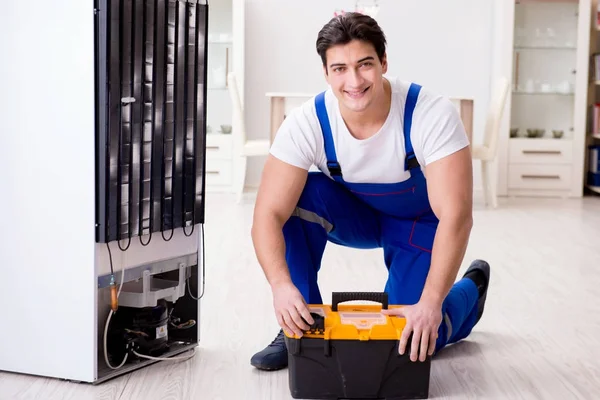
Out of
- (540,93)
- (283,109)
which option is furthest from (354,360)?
(540,93)

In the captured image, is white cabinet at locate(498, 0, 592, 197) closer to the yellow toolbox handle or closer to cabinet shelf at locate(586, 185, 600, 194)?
cabinet shelf at locate(586, 185, 600, 194)

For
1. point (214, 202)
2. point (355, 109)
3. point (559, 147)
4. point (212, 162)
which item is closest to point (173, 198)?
point (355, 109)

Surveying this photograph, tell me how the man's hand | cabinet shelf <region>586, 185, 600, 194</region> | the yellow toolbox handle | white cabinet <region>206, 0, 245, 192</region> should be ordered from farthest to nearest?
cabinet shelf <region>586, 185, 600, 194</region>
white cabinet <region>206, 0, 245, 192</region>
the yellow toolbox handle
the man's hand

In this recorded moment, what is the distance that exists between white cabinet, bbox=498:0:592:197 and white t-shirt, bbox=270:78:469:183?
15.1 ft

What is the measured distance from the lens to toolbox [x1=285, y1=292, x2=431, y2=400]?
1851 millimetres

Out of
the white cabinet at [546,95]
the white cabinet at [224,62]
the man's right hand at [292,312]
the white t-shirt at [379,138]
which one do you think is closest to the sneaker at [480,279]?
the white t-shirt at [379,138]

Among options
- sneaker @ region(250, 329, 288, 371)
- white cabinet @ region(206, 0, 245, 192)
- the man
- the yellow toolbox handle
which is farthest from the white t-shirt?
Result: white cabinet @ region(206, 0, 245, 192)

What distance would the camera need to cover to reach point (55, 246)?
6.44ft

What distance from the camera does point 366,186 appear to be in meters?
2.21

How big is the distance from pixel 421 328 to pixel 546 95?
5.16 meters

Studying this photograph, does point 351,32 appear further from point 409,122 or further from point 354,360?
point 354,360

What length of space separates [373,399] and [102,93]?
2.80 ft

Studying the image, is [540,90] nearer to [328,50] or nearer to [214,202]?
[214,202]

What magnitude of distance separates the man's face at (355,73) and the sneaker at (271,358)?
0.62m
